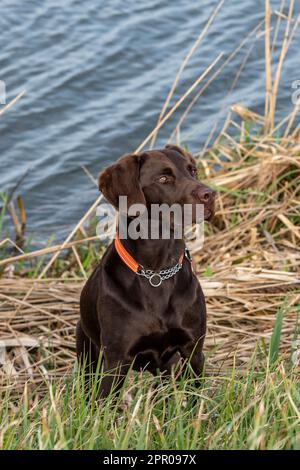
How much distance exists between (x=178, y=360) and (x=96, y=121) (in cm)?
471

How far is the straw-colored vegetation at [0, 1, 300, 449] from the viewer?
10.4 ft

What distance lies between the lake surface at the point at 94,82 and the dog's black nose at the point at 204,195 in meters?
3.55

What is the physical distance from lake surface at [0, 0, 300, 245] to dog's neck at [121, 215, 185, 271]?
3.23m

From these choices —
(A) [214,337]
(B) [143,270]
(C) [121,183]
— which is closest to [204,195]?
(C) [121,183]

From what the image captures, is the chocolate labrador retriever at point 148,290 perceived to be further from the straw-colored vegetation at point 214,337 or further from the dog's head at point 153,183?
the straw-colored vegetation at point 214,337

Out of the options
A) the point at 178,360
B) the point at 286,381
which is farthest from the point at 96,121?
the point at 286,381

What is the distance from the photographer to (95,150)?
8.31 metres

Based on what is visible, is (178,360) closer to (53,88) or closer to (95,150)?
(95,150)

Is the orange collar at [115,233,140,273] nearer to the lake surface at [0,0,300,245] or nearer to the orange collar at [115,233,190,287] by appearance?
the orange collar at [115,233,190,287]

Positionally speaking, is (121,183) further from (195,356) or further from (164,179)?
(195,356)

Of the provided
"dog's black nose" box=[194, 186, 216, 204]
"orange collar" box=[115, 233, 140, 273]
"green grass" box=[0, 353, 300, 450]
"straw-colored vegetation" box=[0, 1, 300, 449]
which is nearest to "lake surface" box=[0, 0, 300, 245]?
"straw-colored vegetation" box=[0, 1, 300, 449]

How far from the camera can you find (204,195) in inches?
147

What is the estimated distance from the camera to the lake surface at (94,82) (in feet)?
26.3

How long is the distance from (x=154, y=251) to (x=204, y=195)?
40 centimetres
